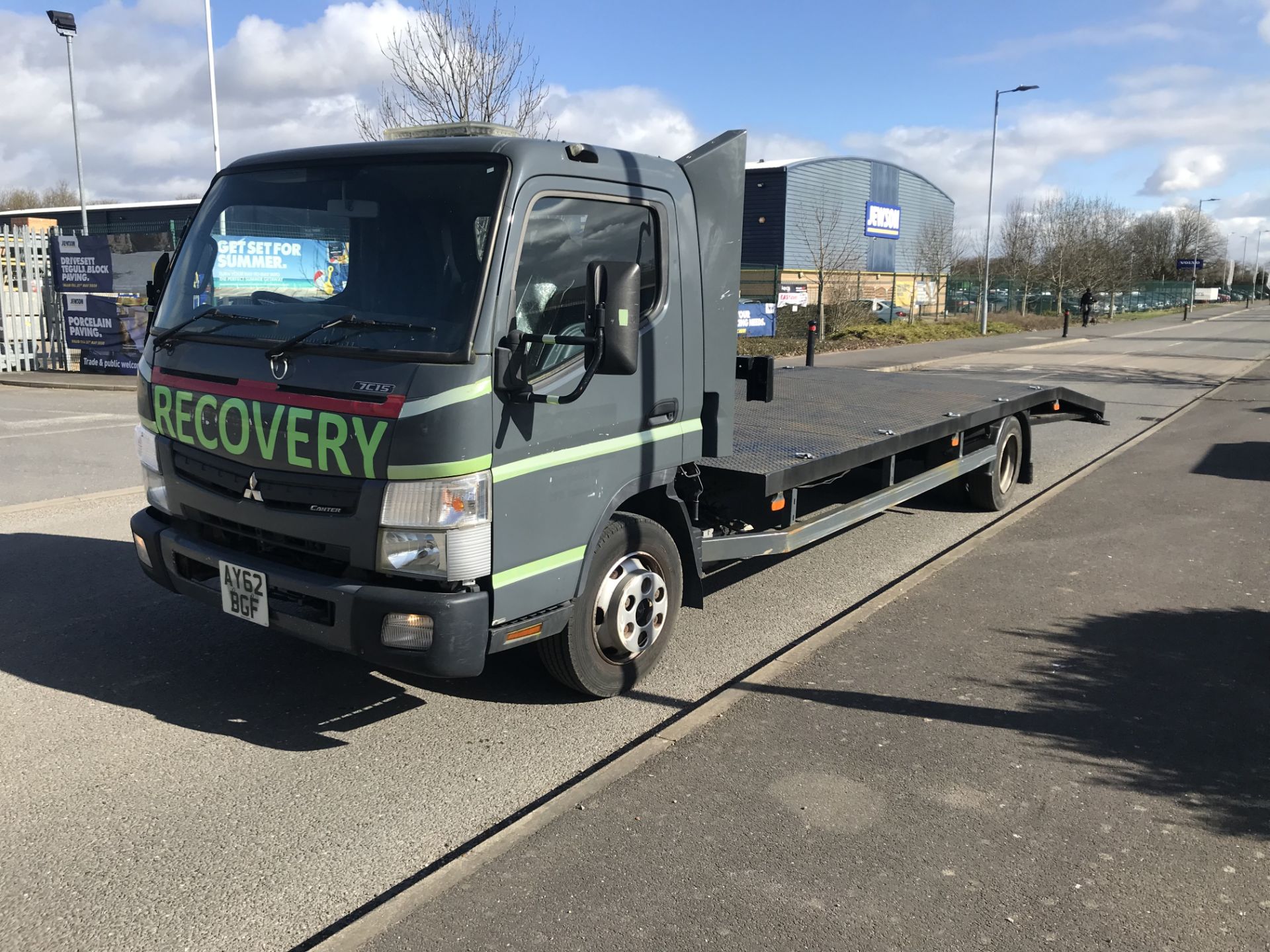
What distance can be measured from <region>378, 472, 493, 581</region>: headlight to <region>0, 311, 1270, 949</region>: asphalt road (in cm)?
84

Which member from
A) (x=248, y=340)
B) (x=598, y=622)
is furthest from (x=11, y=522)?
(x=598, y=622)

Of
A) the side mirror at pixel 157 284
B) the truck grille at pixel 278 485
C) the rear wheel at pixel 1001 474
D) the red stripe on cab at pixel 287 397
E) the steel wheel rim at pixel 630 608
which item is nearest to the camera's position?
the red stripe on cab at pixel 287 397

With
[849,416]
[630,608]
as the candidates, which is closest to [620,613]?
[630,608]

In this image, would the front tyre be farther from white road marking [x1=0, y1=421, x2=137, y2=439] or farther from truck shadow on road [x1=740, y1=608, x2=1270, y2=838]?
white road marking [x1=0, y1=421, x2=137, y2=439]

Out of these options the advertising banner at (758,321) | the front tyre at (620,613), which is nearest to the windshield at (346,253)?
the front tyre at (620,613)

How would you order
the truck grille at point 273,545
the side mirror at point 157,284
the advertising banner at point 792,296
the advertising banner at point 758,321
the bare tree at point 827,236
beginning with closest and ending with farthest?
the truck grille at point 273,545 → the side mirror at point 157,284 → the advertising banner at point 758,321 → the advertising banner at point 792,296 → the bare tree at point 827,236

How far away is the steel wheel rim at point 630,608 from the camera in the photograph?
433cm

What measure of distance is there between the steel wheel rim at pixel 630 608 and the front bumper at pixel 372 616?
729mm

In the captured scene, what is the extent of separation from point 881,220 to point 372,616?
5299cm

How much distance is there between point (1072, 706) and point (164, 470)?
13.6 ft

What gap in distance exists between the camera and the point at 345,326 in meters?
3.78

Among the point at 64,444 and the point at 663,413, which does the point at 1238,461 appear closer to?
the point at 663,413

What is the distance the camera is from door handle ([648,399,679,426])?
4402 mm

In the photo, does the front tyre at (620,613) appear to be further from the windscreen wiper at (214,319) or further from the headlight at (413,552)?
the windscreen wiper at (214,319)
